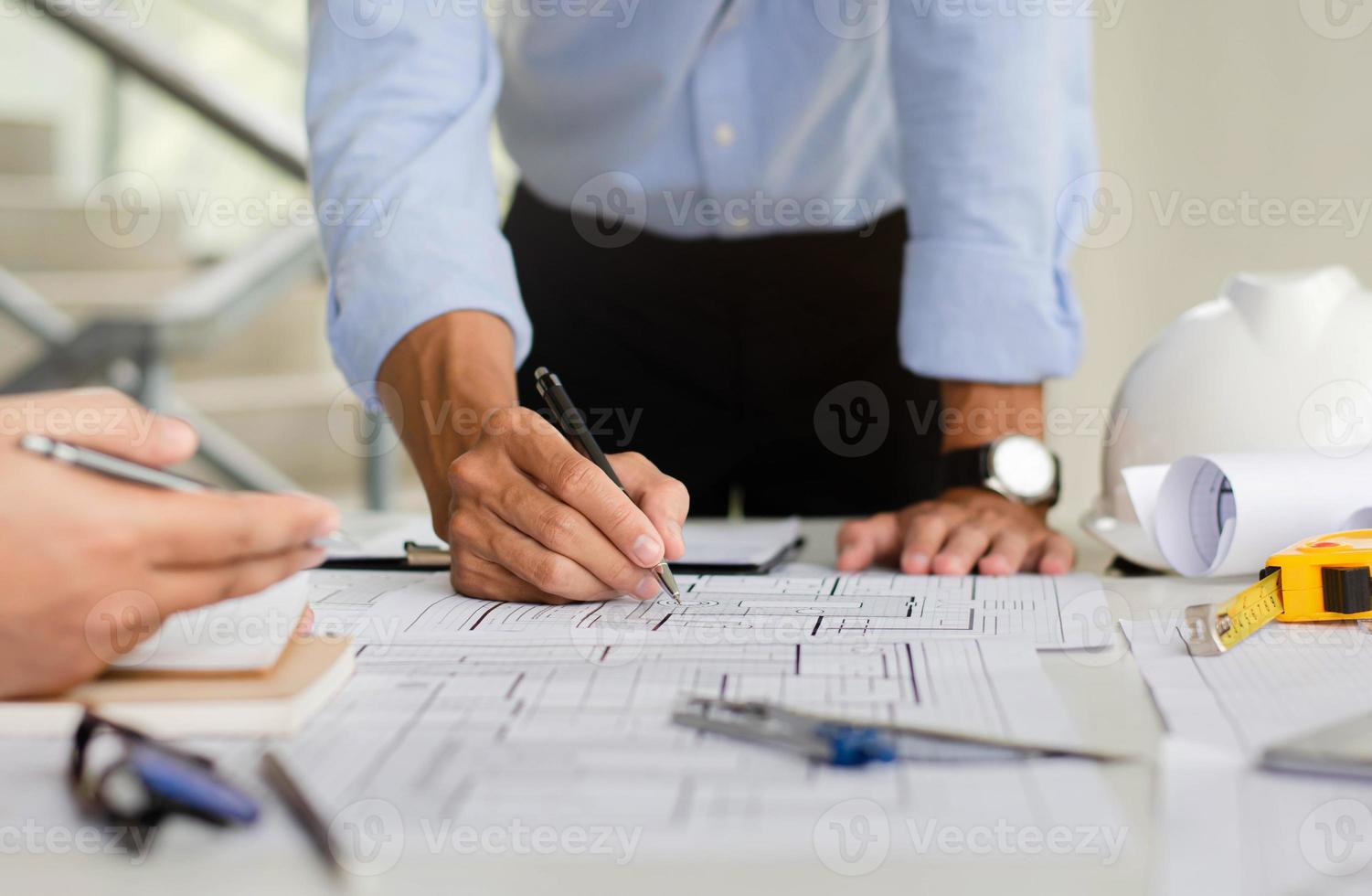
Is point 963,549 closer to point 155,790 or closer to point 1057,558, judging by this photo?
point 1057,558

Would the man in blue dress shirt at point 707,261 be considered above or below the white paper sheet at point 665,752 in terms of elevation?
above

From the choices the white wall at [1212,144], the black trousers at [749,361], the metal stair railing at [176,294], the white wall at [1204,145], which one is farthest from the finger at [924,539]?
the white wall at [1212,144]

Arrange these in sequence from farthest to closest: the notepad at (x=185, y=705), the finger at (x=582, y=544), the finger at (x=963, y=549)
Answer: the finger at (x=963, y=549) < the finger at (x=582, y=544) < the notepad at (x=185, y=705)

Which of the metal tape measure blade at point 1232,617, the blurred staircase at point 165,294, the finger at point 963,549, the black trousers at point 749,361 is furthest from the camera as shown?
the blurred staircase at point 165,294

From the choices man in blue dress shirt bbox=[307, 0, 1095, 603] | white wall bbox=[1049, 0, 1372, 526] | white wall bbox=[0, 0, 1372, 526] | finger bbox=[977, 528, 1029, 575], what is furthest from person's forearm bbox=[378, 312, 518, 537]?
white wall bbox=[1049, 0, 1372, 526]

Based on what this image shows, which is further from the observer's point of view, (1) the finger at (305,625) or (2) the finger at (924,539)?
(2) the finger at (924,539)

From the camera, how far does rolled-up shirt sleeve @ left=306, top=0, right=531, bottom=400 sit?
91cm

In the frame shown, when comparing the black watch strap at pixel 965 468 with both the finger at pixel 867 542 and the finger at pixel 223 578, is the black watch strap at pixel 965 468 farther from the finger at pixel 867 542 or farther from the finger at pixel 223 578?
the finger at pixel 223 578

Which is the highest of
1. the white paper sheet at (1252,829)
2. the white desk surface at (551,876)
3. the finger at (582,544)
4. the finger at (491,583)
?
the finger at (582,544)

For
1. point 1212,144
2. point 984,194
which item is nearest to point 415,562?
point 984,194

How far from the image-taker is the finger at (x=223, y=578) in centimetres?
48

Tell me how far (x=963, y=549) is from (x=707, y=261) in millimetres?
459

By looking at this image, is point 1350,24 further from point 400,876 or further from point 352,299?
point 400,876

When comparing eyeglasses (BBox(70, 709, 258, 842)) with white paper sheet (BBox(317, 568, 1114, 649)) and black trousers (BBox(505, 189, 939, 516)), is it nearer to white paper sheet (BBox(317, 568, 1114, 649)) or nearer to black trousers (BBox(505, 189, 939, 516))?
white paper sheet (BBox(317, 568, 1114, 649))
